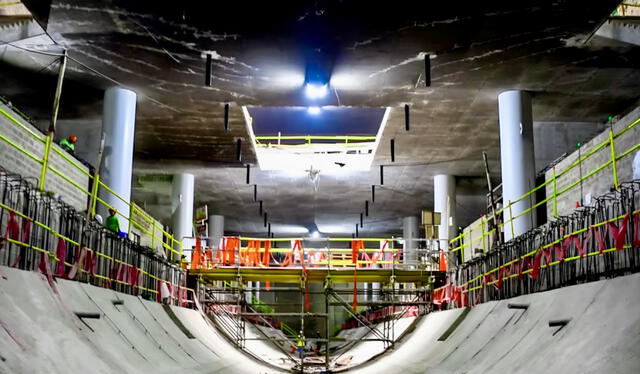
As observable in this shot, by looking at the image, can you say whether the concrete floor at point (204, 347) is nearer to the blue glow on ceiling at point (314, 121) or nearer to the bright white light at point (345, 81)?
the bright white light at point (345, 81)

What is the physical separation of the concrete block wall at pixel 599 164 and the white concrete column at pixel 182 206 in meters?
14.8

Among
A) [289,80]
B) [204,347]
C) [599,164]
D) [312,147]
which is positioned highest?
[312,147]

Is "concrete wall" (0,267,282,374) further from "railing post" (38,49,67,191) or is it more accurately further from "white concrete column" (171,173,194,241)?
"white concrete column" (171,173,194,241)

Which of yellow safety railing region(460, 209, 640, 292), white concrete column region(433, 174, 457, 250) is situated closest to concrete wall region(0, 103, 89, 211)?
yellow safety railing region(460, 209, 640, 292)

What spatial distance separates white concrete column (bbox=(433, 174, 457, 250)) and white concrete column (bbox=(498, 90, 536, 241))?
8.47 metres

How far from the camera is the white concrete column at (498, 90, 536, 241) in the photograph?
1683cm

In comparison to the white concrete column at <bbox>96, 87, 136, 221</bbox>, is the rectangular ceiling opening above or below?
above

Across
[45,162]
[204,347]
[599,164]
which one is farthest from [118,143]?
[599,164]

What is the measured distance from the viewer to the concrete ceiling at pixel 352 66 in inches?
499

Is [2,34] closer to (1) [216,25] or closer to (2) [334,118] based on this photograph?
(1) [216,25]

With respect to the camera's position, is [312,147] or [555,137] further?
[312,147]

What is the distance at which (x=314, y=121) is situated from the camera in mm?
26609

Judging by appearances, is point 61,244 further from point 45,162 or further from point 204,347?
point 204,347

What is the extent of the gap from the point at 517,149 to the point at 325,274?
25.5 ft
